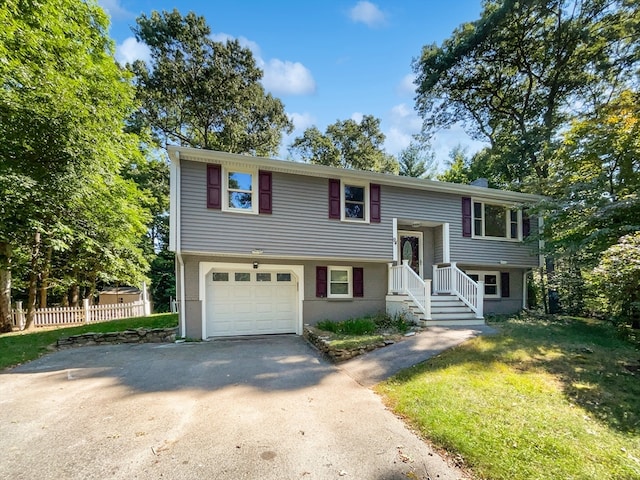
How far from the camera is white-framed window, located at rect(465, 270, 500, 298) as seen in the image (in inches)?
477

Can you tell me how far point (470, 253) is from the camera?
11250mm

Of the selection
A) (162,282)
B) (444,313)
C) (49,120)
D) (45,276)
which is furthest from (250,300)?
(162,282)

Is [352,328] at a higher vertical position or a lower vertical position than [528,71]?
lower

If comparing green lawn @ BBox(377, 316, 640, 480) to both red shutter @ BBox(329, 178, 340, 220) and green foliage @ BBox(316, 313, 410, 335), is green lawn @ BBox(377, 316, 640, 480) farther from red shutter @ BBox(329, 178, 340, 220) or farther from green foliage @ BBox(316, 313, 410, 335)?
red shutter @ BBox(329, 178, 340, 220)

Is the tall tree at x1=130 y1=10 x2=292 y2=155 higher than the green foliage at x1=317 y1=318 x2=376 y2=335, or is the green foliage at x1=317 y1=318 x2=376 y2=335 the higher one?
the tall tree at x1=130 y1=10 x2=292 y2=155

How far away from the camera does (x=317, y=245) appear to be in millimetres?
9344

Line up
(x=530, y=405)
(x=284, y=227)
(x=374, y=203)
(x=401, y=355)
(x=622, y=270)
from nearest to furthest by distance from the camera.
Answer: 1. (x=530, y=405)
2. (x=622, y=270)
3. (x=401, y=355)
4. (x=284, y=227)
5. (x=374, y=203)

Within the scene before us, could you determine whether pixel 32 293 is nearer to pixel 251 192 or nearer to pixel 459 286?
pixel 251 192

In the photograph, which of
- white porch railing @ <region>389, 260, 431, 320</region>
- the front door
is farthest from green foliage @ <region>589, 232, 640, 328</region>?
the front door

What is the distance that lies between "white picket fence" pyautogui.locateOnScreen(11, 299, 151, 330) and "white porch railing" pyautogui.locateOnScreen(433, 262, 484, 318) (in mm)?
14083

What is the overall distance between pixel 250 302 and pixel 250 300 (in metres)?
0.06

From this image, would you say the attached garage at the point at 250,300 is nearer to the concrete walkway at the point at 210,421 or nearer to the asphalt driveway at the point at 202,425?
the concrete walkway at the point at 210,421

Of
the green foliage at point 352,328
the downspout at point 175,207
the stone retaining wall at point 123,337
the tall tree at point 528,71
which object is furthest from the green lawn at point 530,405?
the tall tree at point 528,71

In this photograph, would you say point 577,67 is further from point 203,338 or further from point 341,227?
point 203,338
